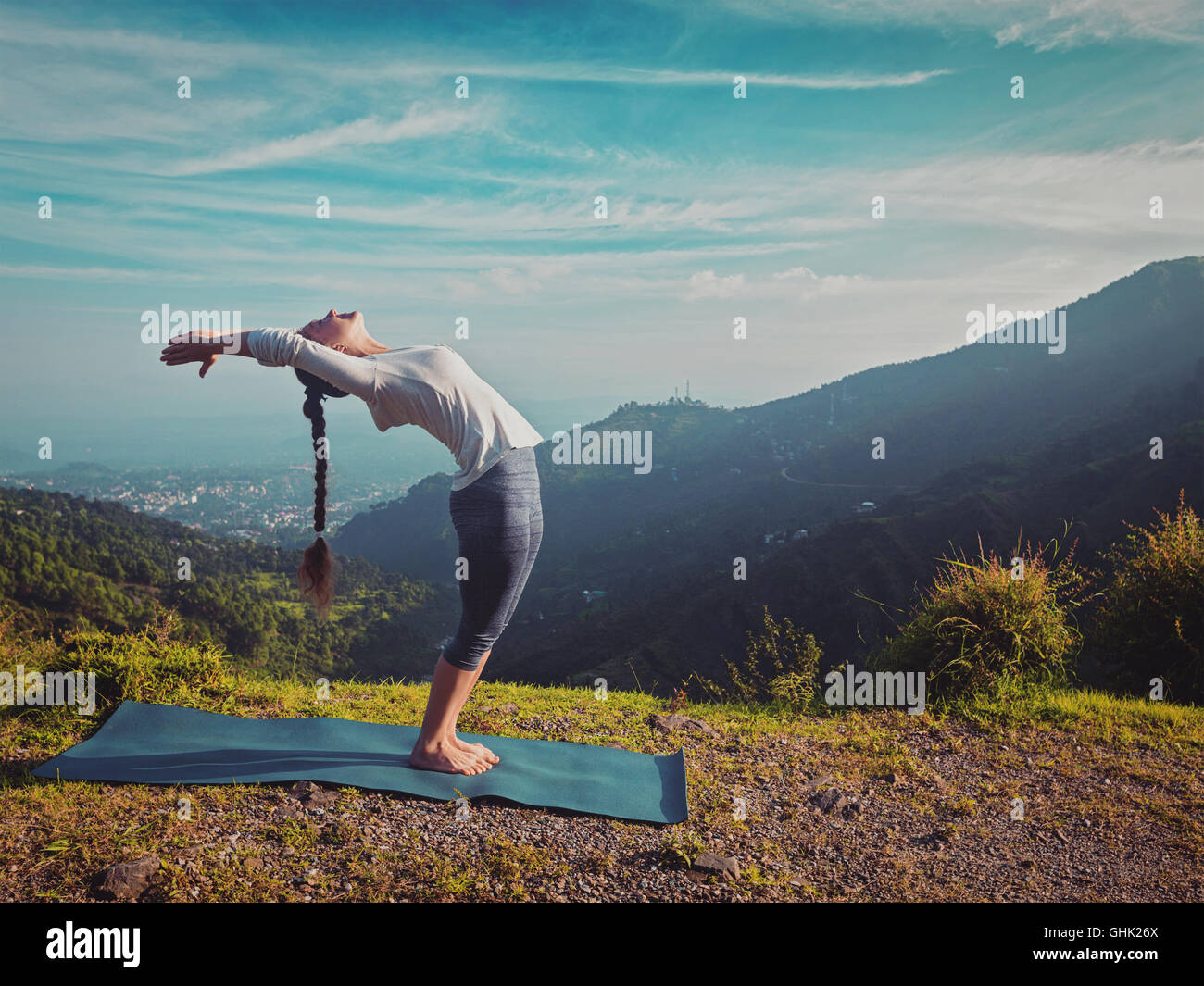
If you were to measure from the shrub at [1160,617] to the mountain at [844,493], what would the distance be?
226 inches

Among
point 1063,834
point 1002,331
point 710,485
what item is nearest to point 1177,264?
point 1002,331

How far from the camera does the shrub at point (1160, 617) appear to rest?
4852mm

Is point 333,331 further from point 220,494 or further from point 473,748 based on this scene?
point 220,494

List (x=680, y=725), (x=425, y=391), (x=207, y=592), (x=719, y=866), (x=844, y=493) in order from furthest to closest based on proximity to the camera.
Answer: (x=844, y=493) < (x=207, y=592) < (x=680, y=725) < (x=425, y=391) < (x=719, y=866)

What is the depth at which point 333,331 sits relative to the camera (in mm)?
3021

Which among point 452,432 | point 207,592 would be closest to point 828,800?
point 452,432

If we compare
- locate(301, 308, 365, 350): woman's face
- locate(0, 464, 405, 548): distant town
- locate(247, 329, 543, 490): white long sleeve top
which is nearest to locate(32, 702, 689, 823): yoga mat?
locate(247, 329, 543, 490): white long sleeve top

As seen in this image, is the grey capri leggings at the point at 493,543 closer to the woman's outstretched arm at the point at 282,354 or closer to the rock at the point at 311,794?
the woman's outstretched arm at the point at 282,354

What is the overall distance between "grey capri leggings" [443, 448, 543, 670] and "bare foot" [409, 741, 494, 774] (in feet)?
1.58

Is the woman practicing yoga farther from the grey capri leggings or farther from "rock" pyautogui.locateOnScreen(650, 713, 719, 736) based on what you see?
"rock" pyautogui.locateOnScreen(650, 713, 719, 736)

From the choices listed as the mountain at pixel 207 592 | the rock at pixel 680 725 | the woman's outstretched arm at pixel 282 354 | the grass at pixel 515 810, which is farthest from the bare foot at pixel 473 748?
the mountain at pixel 207 592

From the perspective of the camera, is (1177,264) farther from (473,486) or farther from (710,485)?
(473,486)

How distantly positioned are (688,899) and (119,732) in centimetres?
302

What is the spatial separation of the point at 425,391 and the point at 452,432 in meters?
0.21
